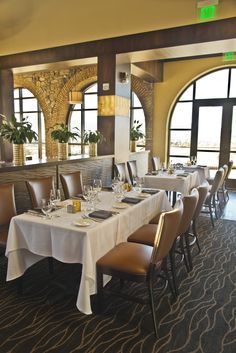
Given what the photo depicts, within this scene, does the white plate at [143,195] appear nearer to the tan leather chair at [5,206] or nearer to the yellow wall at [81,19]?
the tan leather chair at [5,206]

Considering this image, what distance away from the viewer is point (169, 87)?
Result: 27.1 ft

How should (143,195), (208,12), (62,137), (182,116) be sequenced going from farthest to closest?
1. (182,116)
2. (62,137)
3. (208,12)
4. (143,195)

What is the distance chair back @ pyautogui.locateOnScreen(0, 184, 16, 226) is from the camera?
3.01m

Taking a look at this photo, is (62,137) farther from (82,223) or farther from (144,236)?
(82,223)

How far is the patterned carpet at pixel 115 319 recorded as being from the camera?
212 cm

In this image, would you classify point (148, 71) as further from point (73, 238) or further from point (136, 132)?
point (73, 238)

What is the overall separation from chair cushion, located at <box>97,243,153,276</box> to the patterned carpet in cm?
46

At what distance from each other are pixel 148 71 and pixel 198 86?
1.65 meters

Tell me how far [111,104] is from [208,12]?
87.0 inches

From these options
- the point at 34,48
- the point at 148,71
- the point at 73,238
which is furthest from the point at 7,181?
the point at 148,71

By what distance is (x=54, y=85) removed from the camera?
364 inches

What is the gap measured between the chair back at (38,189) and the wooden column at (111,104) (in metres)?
2.48

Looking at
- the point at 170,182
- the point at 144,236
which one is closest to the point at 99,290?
the point at 144,236

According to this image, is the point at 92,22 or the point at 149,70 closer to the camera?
the point at 92,22
